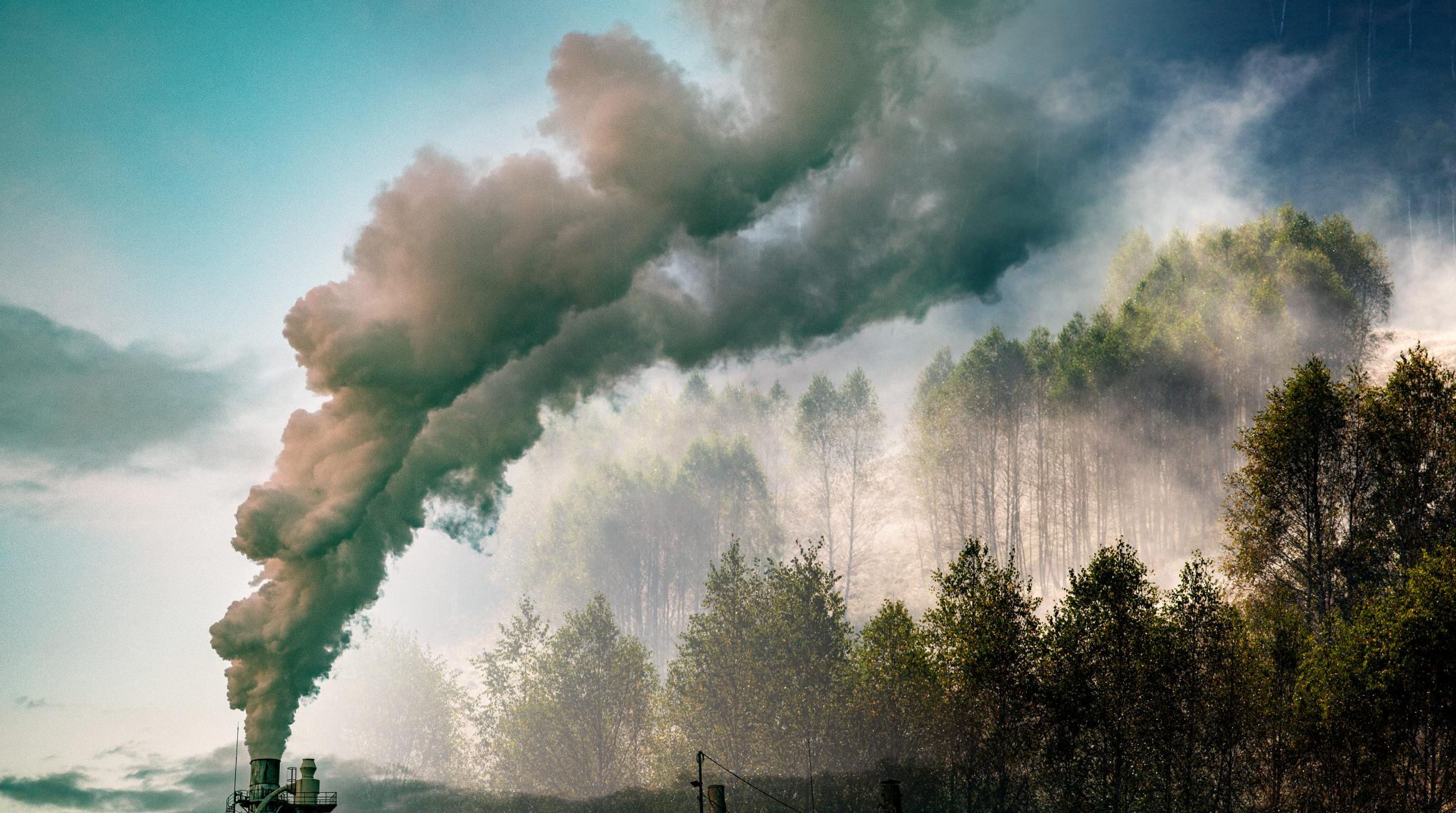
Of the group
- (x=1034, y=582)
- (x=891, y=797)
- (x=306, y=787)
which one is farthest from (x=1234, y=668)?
(x=1034, y=582)

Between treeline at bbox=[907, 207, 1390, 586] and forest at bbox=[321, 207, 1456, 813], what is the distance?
0.95ft

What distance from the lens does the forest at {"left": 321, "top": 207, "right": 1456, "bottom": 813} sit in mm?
39156

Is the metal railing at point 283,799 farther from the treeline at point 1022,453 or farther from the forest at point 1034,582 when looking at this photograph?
the treeline at point 1022,453

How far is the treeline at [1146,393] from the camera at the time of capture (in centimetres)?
8088

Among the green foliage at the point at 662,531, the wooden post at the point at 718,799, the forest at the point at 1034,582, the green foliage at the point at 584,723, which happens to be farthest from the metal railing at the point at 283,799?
the green foliage at the point at 662,531

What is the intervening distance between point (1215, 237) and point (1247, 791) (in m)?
66.8

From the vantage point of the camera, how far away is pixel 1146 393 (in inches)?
3324

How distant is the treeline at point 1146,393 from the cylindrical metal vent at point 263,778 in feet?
225

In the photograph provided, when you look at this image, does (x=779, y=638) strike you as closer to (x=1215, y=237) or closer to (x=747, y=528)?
(x=747, y=528)

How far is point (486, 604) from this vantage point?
526 feet

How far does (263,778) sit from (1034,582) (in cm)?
6743

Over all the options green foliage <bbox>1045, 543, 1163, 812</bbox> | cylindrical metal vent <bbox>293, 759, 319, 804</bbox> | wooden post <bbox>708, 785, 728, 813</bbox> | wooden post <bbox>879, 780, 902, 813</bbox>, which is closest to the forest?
green foliage <bbox>1045, 543, 1163, 812</bbox>

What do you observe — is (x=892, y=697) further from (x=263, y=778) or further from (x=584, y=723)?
(x=263, y=778)

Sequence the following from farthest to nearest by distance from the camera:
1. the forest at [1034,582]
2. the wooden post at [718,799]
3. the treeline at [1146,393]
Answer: the treeline at [1146,393] → the forest at [1034,582] → the wooden post at [718,799]
